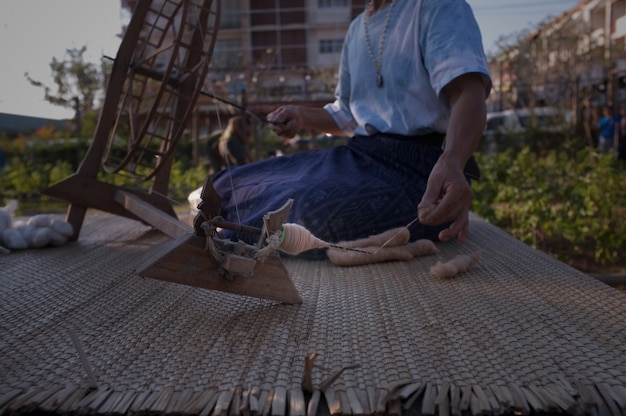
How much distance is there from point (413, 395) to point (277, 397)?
0.57ft

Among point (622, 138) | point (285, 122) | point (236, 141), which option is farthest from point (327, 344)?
point (622, 138)

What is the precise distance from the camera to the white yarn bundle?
1.88m

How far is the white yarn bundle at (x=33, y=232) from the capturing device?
1.88m

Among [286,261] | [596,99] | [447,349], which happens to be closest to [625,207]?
[286,261]

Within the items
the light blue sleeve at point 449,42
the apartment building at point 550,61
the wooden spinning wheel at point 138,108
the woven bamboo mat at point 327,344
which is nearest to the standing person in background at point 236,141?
the wooden spinning wheel at point 138,108

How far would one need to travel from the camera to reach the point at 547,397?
0.72 metres

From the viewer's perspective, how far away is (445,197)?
121 cm

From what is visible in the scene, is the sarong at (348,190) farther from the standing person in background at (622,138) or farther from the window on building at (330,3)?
the window on building at (330,3)

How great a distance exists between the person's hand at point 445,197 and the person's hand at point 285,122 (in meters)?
0.68

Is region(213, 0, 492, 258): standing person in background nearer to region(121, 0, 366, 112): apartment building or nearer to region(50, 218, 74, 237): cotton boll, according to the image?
region(50, 218, 74, 237): cotton boll

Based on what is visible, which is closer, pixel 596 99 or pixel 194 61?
pixel 194 61

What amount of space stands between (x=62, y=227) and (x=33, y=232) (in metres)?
0.10

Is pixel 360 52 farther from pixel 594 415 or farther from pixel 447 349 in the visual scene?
pixel 594 415

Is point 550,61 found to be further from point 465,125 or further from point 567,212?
point 465,125
